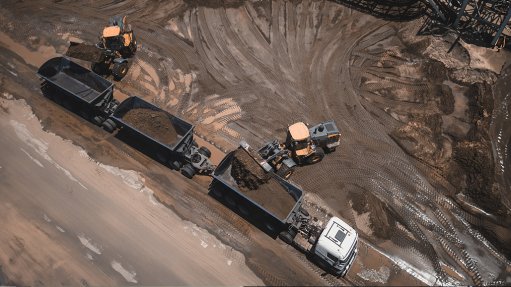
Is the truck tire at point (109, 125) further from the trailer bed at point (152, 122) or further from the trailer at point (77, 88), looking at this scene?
the trailer bed at point (152, 122)

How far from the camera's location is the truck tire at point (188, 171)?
18281 mm

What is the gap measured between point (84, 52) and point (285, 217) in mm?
15593

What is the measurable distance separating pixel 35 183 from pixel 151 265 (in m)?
7.25

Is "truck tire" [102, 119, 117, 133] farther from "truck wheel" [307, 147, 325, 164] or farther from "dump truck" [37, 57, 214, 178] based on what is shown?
"truck wheel" [307, 147, 325, 164]

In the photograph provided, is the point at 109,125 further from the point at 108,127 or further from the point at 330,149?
the point at 330,149

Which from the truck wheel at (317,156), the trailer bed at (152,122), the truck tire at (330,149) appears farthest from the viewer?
the truck tire at (330,149)

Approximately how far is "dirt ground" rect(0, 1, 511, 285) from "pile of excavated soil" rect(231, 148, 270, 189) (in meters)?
1.78

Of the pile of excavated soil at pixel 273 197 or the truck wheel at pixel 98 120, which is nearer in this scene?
the pile of excavated soil at pixel 273 197

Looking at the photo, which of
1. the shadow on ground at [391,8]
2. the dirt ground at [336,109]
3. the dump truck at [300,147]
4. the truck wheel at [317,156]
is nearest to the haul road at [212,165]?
the dirt ground at [336,109]

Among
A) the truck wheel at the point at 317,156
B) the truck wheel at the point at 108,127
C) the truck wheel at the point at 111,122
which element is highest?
the truck wheel at the point at 317,156

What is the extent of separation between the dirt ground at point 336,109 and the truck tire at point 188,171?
46 cm

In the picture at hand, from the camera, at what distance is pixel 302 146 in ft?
60.0

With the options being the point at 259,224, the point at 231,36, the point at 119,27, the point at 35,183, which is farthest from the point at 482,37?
the point at 35,183

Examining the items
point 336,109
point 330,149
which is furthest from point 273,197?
point 336,109
